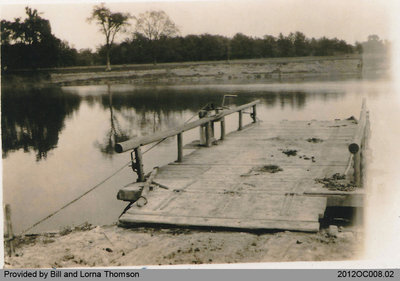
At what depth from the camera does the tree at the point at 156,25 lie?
4616cm

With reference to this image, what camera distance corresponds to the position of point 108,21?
4891 centimetres

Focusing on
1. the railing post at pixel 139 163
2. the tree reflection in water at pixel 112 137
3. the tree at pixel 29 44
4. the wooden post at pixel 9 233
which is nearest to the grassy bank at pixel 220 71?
the tree at pixel 29 44

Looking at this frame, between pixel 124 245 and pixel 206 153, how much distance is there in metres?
4.77

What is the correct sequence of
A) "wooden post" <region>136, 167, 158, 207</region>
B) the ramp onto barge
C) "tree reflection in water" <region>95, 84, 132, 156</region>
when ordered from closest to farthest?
the ramp onto barge, "wooden post" <region>136, 167, 158, 207</region>, "tree reflection in water" <region>95, 84, 132, 156</region>

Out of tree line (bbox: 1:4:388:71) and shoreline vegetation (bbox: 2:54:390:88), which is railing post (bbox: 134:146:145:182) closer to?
tree line (bbox: 1:4:388:71)

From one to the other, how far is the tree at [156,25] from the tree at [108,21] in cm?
251

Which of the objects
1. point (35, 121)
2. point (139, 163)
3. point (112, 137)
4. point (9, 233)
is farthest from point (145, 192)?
point (35, 121)

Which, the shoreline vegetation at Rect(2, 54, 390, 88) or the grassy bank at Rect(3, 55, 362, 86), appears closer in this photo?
the shoreline vegetation at Rect(2, 54, 390, 88)

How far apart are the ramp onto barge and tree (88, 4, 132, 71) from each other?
39.9 meters

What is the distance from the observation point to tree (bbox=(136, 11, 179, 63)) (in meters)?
46.2

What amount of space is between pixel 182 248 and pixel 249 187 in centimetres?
212

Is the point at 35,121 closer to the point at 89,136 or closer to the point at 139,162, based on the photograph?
the point at 89,136

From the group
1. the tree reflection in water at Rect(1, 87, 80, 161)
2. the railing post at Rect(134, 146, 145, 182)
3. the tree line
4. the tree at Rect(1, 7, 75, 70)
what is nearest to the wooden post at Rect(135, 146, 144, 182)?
the railing post at Rect(134, 146, 145, 182)

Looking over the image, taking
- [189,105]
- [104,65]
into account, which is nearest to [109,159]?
[189,105]
